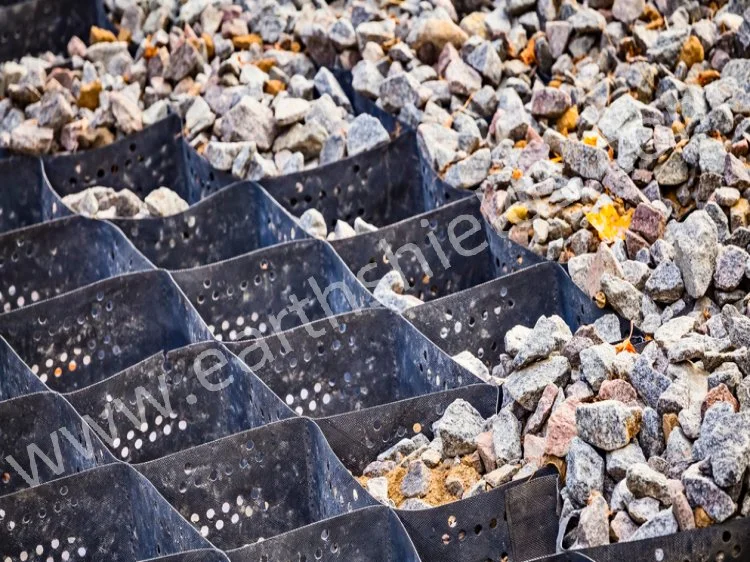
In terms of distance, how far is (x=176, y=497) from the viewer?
2.64 m

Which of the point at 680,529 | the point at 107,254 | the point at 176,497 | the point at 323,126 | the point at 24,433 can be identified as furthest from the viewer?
the point at 323,126

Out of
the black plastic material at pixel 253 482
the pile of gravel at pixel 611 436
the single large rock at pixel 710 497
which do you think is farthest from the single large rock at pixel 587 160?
the single large rock at pixel 710 497

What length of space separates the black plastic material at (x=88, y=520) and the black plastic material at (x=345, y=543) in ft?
0.82

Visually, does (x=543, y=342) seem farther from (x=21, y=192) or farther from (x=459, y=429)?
(x=21, y=192)

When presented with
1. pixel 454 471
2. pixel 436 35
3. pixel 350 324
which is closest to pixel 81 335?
pixel 350 324

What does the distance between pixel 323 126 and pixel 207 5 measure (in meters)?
0.64

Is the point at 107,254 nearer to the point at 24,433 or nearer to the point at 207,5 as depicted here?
the point at 24,433

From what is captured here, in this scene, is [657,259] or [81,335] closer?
[657,259]

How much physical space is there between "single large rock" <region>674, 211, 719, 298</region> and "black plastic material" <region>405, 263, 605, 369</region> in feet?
0.76

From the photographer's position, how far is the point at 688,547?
228cm

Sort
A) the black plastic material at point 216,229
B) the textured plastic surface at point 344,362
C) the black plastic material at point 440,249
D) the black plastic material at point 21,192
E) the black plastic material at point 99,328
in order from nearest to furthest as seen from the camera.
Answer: the textured plastic surface at point 344,362, the black plastic material at point 99,328, the black plastic material at point 440,249, the black plastic material at point 216,229, the black plastic material at point 21,192

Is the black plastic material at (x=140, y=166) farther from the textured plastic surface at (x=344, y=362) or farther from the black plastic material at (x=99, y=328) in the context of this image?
the textured plastic surface at (x=344, y=362)

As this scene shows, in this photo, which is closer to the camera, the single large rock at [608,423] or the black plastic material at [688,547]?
the black plastic material at [688,547]

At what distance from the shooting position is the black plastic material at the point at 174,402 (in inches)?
112
